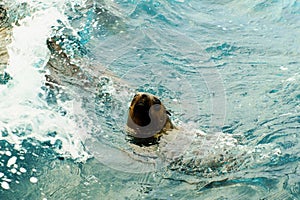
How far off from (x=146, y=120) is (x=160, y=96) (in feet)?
4.26

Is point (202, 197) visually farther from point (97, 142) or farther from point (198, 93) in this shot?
point (198, 93)

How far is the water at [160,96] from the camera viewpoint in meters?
4.59

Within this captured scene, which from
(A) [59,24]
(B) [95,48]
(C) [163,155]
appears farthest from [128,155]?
(A) [59,24]

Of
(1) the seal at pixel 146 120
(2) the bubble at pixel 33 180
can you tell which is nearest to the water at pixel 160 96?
(2) the bubble at pixel 33 180

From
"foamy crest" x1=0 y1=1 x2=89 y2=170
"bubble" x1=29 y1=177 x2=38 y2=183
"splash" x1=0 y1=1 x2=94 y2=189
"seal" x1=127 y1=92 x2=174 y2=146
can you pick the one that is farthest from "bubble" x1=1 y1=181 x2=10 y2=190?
"seal" x1=127 y1=92 x2=174 y2=146

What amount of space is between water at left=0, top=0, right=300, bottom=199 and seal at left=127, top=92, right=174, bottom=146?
12 centimetres

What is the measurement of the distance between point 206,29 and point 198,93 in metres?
2.15

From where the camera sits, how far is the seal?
4.82 meters

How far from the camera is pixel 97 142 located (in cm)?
516

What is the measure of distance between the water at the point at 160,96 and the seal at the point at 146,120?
0.38ft

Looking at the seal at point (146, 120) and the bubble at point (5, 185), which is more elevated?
the seal at point (146, 120)

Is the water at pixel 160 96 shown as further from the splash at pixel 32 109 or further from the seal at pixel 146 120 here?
the seal at pixel 146 120

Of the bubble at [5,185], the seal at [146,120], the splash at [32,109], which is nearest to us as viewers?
the bubble at [5,185]

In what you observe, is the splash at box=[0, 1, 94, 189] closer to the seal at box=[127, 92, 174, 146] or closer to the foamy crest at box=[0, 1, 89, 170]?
the foamy crest at box=[0, 1, 89, 170]
